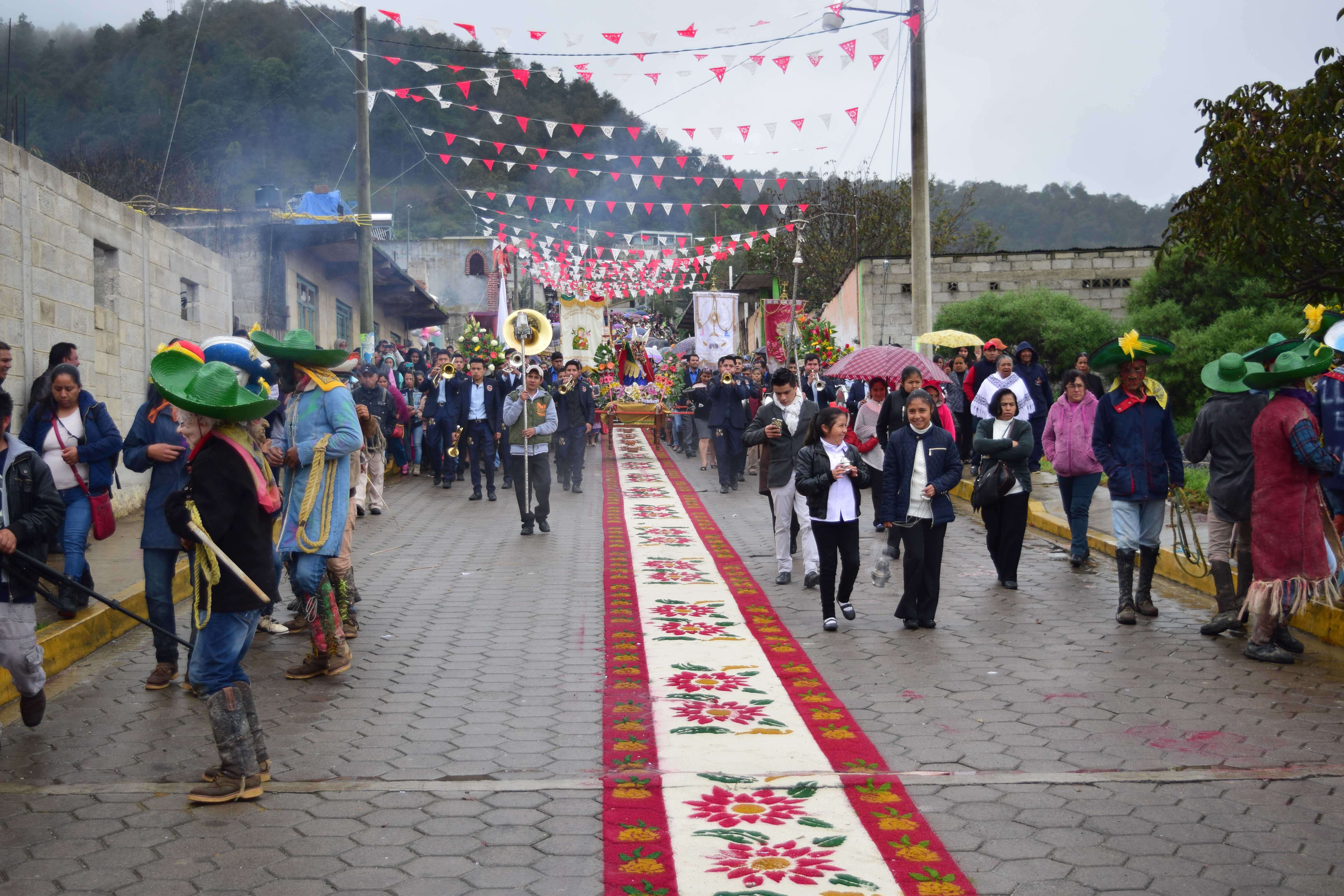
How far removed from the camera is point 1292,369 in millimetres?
6824

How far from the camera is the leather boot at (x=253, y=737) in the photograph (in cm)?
482

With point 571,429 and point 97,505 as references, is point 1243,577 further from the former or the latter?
point 571,429

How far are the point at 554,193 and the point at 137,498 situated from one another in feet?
104

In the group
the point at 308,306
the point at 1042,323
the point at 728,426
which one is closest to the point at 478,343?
the point at 308,306

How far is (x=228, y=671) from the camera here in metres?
4.85

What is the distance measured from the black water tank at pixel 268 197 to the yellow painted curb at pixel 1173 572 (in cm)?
1377

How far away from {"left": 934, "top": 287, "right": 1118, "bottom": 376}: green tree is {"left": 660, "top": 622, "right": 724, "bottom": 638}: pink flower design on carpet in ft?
49.2

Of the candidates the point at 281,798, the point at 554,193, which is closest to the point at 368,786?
the point at 281,798

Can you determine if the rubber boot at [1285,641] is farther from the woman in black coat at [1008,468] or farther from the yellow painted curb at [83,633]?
the yellow painted curb at [83,633]

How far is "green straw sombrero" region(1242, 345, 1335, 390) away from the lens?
6824 millimetres

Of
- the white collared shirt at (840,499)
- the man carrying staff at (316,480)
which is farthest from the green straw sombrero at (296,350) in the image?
the white collared shirt at (840,499)

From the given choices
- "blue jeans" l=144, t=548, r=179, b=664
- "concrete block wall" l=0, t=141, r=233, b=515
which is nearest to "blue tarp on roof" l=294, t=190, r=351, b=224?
"concrete block wall" l=0, t=141, r=233, b=515

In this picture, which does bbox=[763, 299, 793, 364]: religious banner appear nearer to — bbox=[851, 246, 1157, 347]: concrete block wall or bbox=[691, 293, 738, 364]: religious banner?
bbox=[691, 293, 738, 364]: religious banner

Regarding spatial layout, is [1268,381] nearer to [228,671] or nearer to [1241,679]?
[1241,679]
